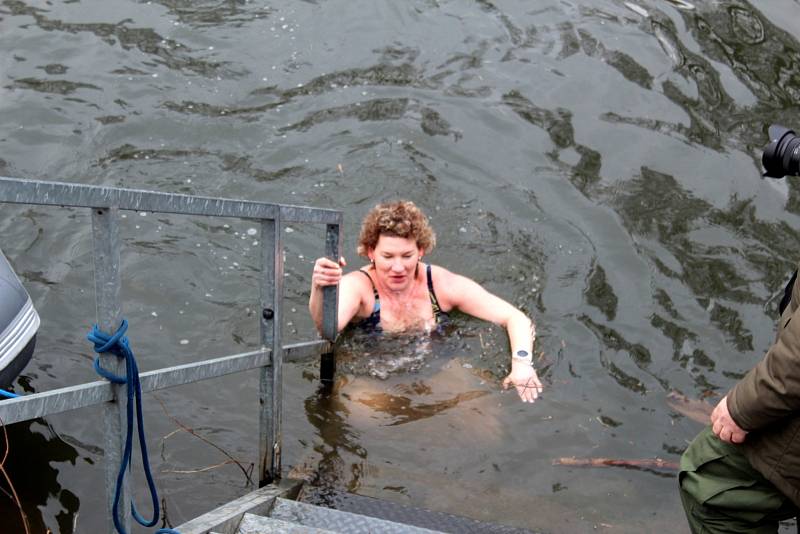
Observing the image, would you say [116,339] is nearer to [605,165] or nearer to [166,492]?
[166,492]

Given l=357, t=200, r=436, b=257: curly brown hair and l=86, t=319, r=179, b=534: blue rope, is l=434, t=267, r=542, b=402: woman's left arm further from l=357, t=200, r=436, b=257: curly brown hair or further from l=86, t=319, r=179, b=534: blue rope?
l=86, t=319, r=179, b=534: blue rope

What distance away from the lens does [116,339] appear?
10.2 feet

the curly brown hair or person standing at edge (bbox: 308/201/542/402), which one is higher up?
the curly brown hair

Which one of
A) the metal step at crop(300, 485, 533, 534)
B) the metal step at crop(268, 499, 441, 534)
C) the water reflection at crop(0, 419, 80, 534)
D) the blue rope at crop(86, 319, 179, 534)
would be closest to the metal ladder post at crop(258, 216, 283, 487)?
the metal step at crop(300, 485, 533, 534)

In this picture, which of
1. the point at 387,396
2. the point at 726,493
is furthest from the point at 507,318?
the point at 726,493

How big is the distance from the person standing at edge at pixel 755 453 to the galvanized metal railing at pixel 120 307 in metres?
1.92

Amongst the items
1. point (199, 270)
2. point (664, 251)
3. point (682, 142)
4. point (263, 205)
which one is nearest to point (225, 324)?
point (199, 270)

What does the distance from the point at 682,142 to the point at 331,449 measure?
5.10 m

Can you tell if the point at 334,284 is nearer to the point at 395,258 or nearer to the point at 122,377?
the point at 395,258

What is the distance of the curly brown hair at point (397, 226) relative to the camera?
20.4 ft

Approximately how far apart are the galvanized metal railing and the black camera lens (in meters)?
2.08

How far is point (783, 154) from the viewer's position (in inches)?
137

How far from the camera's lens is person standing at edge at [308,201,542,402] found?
621cm

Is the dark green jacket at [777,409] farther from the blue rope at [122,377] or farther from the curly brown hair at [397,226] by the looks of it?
the curly brown hair at [397,226]
